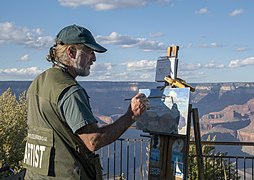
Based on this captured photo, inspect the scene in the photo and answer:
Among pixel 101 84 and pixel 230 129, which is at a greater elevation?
pixel 101 84

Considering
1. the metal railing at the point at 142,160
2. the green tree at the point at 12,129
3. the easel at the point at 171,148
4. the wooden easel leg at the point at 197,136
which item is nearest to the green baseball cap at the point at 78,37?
the easel at the point at 171,148

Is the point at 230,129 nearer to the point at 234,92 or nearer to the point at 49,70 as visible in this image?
the point at 234,92

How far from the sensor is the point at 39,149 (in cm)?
175

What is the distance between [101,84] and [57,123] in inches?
1039

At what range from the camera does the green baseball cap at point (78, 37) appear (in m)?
1.74

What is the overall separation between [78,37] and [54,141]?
0.45 m

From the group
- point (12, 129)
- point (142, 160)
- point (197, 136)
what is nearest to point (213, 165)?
point (142, 160)

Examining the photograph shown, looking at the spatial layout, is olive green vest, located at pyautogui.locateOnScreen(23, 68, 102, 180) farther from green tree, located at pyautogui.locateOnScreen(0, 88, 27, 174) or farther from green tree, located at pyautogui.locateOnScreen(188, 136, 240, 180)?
green tree, located at pyautogui.locateOnScreen(0, 88, 27, 174)

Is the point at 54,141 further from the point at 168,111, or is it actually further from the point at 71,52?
the point at 168,111

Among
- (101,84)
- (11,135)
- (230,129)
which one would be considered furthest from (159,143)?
(230,129)

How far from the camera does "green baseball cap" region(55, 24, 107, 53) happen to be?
1.74 m

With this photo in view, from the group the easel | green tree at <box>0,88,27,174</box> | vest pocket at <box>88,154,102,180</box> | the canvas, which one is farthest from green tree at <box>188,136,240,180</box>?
green tree at <box>0,88,27,174</box>

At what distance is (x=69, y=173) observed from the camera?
1.70 m

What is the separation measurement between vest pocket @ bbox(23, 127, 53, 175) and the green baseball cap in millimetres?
387
